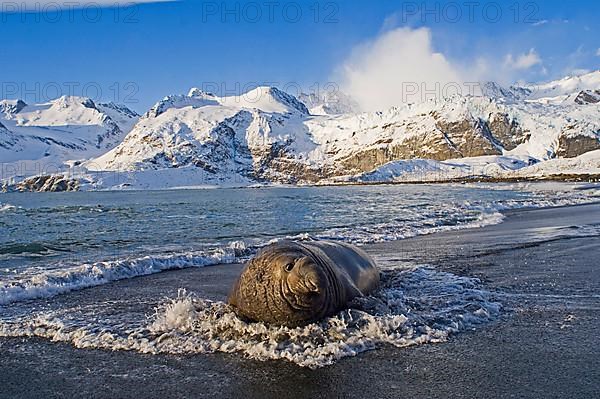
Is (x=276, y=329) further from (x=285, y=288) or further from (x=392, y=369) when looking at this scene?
(x=392, y=369)

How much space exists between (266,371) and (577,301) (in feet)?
18.9

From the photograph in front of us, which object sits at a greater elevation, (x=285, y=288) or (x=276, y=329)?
(x=285, y=288)

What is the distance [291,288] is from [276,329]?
2.05ft

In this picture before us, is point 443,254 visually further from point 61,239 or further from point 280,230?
point 61,239

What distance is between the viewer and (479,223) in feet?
90.5

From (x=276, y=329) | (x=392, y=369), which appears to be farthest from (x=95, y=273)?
(x=392, y=369)

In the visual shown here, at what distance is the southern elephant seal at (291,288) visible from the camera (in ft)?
25.6

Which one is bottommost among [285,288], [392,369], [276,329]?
[392,369]

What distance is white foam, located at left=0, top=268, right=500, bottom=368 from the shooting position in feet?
24.3

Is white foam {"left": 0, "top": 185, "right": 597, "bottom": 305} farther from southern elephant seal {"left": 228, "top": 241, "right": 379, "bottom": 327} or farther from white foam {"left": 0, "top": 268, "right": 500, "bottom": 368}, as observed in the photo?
southern elephant seal {"left": 228, "top": 241, "right": 379, "bottom": 327}

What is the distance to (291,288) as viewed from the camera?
787cm

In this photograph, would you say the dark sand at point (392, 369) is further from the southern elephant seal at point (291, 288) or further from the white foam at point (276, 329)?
the southern elephant seal at point (291, 288)

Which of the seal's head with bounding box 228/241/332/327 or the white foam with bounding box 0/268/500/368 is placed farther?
the seal's head with bounding box 228/241/332/327

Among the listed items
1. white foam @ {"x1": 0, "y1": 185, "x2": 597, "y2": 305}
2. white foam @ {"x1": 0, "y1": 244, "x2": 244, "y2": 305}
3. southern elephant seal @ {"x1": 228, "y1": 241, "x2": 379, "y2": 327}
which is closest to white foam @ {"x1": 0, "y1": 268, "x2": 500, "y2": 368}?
southern elephant seal @ {"x1": 228, "y1": 241, "x2": 379, "y2": 327}
